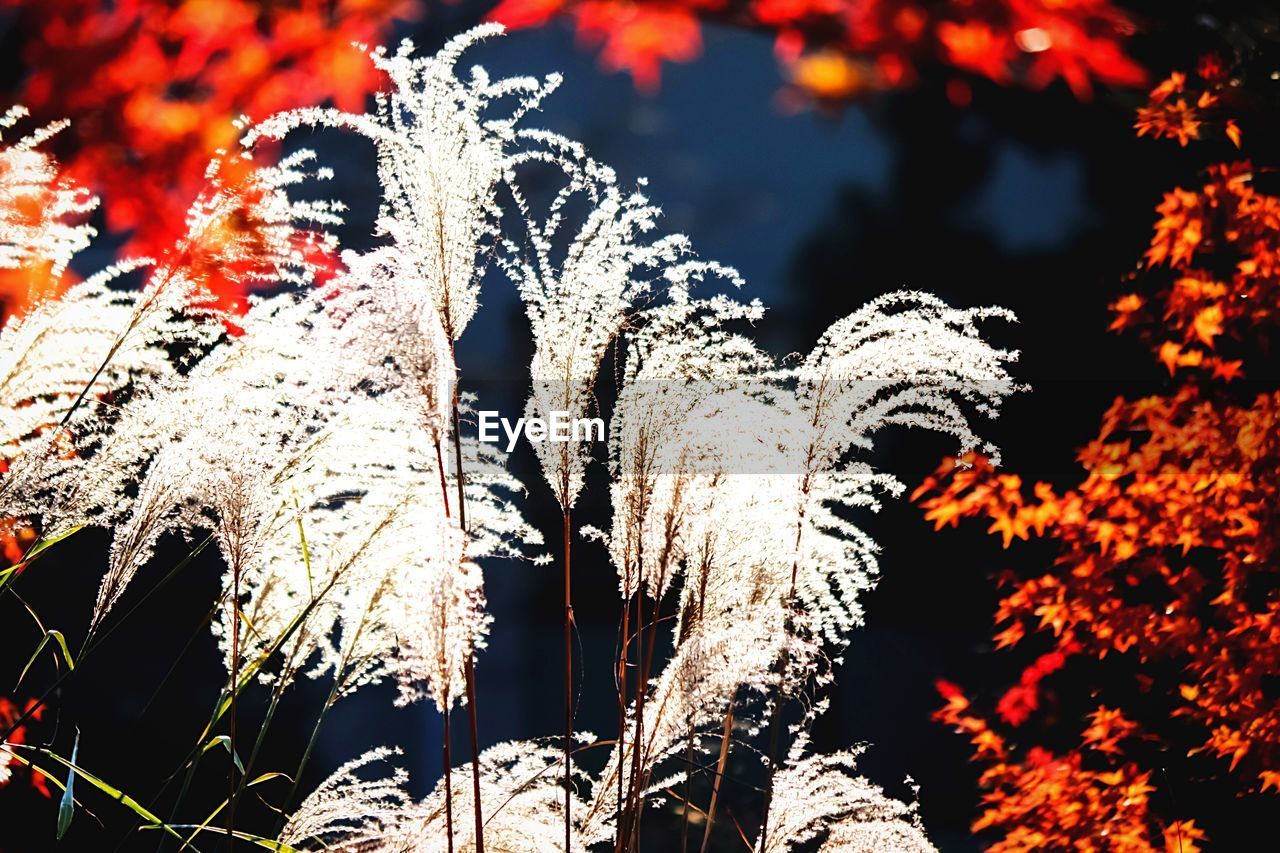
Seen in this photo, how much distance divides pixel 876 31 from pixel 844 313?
0.69 metres

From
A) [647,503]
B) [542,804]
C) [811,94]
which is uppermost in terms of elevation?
[811,94]

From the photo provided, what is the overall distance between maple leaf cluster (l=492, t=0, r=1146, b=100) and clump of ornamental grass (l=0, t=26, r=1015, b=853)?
4.25ft

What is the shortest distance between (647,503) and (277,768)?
72.4 inches

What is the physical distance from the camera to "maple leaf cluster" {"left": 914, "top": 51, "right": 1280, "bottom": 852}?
1.98 meters

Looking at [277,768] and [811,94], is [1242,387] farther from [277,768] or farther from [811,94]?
[277,768]

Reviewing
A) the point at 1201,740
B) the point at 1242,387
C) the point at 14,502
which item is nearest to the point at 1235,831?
the point at 1201,740

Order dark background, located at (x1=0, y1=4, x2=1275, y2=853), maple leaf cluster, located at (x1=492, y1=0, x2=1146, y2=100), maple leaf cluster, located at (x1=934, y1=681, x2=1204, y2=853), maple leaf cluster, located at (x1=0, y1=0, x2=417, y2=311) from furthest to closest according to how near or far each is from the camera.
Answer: dark background, located at (x1=0, y1=4, x2=1275, y2=853) < maple leaf cluster, located at (x1=492, y1=0, x2=1146, y2=100) < maple leaf cluster, located at (x1=934, y1=681, x2=1204, y2=853) < maple leaf cluster, located at (x1=0, y1=0, x2=417, y2=311)

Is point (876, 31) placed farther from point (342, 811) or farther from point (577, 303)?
point (342, 811)

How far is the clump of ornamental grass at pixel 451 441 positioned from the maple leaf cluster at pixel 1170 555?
1053 millimetres

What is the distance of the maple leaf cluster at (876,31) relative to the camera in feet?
7.00

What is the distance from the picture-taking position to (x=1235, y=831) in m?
2.10

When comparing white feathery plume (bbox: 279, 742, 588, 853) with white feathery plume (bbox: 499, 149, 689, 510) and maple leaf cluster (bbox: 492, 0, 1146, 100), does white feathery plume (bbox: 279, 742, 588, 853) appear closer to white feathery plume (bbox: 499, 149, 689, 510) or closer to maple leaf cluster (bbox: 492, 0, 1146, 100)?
white feathery plume (bbox: 499, 149, 689, 510)

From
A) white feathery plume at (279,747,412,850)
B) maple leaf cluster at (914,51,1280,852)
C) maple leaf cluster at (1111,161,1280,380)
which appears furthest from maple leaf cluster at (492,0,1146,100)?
white feathery plume at (279,747,412,850)

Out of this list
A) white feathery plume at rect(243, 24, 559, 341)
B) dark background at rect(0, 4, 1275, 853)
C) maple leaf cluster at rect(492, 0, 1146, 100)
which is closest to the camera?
white feathery plume at rect(243, 24, 559, 341)
